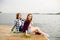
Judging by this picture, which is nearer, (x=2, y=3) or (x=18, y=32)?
(x=18, y=32)

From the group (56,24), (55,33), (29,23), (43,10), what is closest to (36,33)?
(29,23)

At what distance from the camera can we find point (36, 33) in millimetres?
6211

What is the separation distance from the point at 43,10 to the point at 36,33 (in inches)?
50.7

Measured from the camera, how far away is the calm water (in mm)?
7779

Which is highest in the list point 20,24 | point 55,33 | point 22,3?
point 22,3

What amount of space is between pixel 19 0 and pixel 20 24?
1016 mm

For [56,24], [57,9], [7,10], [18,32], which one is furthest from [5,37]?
[56,24]

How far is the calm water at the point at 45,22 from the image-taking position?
306 inches

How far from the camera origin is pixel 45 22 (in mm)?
9344

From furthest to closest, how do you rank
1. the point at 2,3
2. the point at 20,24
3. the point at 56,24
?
the point at 56,24 → the point at 2,3 → the point at 20,24

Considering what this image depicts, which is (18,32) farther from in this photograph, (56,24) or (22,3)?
(56,24)

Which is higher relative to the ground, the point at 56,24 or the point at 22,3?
the point at 22,3

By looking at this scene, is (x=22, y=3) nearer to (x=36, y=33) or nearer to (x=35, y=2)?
(x=35, y=2)

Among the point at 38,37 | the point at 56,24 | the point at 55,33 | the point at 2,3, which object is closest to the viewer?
the point at 38,37
